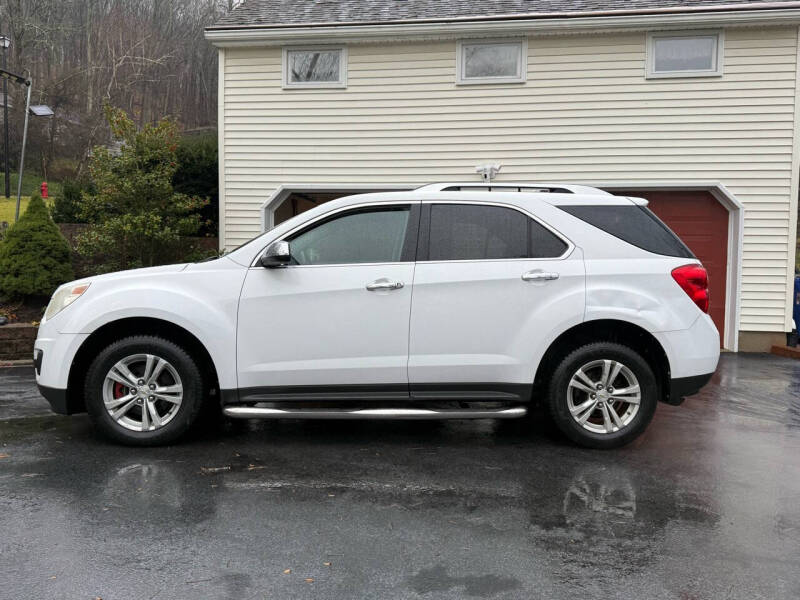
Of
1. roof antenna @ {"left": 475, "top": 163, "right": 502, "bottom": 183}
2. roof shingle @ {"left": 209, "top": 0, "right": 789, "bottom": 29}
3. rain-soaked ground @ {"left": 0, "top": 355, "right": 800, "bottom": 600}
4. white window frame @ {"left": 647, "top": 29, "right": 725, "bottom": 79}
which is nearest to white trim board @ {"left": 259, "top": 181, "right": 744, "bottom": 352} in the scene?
roof antenna @ {"left": 475, "top": 163, "right": 502, "bottom": 183}

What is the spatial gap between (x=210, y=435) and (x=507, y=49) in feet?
27.5

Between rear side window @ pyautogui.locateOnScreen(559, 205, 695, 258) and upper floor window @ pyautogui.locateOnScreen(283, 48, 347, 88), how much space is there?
24.5 feet

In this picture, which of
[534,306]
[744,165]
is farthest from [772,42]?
[534,306]

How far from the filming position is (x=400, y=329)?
183 inches

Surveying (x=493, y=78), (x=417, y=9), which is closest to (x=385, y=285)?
(x=493, y=78)

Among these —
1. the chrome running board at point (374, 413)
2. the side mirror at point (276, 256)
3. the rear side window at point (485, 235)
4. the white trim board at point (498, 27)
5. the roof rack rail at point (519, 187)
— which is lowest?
Answer: the chrome running board at point (374, 413)

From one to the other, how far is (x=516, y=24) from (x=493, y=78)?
0.88 m

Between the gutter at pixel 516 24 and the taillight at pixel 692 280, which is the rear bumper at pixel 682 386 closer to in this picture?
the taillight at pixel 692 280

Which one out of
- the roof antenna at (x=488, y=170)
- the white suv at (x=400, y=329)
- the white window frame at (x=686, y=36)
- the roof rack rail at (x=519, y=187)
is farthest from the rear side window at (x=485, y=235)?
the white window frame at (x=686, y=36)

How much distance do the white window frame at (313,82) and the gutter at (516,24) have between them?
0.55ft

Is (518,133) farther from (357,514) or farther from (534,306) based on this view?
(357,514)

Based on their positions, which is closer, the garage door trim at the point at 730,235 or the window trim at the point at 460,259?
the window trim at the point at 460,259

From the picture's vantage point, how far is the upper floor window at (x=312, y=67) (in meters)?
11.2

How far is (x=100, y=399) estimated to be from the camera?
471 centimetres
